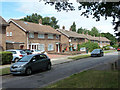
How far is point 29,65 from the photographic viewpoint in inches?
492

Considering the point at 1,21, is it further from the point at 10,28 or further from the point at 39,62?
the point at 39,62

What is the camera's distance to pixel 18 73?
12.0m

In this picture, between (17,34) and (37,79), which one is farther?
(17,34)

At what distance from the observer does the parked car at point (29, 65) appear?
12055 mm

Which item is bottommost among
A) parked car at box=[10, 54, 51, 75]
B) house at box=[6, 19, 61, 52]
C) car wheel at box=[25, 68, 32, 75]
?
car wheel at box=[25, 68, 32, 75]

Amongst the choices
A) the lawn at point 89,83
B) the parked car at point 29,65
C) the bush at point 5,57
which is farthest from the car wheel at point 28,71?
the bush at point 5,57

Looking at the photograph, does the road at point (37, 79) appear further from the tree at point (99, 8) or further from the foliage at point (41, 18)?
the foliage at point (41, 18)

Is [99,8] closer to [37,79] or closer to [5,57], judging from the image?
[37,79]

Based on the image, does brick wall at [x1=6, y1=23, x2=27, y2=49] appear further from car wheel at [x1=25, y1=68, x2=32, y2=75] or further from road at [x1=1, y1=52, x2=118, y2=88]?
car wheel at [x1=25, y1=68, x2=32, y2=75]

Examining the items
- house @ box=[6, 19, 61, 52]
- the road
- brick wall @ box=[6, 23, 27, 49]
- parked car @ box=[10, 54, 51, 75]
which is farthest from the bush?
brick wall @ box=[6, 23, 27, 49]

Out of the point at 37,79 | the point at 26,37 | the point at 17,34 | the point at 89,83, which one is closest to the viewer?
the point at 89,83

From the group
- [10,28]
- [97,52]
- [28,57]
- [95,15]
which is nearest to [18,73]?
[28,57]

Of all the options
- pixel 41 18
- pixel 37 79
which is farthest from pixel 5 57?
pixel 41 18

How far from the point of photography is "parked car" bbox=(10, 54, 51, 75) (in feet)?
39.5
